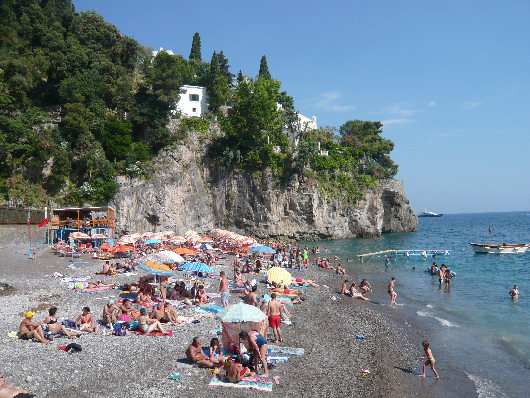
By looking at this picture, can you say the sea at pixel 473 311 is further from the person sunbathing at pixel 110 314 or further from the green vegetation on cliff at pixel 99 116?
the green vegetation on cliff at pixel 99 116

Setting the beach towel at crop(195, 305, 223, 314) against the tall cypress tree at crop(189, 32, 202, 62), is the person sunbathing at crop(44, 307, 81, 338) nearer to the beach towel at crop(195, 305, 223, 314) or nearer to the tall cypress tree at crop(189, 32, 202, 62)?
the beach towel at crop(195, 305, 223, 314)

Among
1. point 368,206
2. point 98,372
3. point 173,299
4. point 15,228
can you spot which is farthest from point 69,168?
point 368,206

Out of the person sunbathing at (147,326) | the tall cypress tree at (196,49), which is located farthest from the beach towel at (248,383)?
the tall cypress tree at (196,49)

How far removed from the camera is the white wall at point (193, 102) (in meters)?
55.5

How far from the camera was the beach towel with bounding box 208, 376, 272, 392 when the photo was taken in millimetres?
8891

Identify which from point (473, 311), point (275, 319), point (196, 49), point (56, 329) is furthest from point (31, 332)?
point (196, 49)

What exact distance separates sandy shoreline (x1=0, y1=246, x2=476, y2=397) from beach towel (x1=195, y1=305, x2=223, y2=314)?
0.54 m

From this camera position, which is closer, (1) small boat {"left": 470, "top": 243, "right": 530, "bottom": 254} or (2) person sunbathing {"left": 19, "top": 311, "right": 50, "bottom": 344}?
Result: (2) person sunbathing {"left": 19, "top": 311, "right": 50, "bottom": 344}

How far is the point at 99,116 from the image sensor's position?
4469 centimetres

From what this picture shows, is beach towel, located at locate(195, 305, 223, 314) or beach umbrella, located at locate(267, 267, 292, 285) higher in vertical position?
beach umbrella, located at locate(267, 267, 292, 285)

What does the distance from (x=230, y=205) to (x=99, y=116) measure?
65.3 ft

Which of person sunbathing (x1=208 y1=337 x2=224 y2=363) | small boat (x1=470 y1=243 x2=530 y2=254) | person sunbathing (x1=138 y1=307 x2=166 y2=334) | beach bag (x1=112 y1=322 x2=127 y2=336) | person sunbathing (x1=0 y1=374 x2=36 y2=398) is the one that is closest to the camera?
person sunbathing (x1=0 y1=374 x2=36 y2=398)

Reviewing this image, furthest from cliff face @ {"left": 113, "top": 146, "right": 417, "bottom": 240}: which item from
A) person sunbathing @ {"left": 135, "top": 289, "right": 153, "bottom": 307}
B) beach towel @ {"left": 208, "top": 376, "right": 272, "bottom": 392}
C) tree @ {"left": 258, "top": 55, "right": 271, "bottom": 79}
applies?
beach towel @ {"left": 208, "top": 376, "right": 272, "bottom": 392}

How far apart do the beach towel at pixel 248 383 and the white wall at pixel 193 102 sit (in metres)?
49.6
